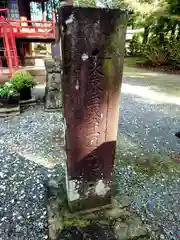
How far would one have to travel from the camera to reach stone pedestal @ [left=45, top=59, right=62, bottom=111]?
13.3 ft

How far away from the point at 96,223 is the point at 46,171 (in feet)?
3.43

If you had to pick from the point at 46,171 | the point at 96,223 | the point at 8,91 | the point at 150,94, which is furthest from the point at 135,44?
the point at 96,223

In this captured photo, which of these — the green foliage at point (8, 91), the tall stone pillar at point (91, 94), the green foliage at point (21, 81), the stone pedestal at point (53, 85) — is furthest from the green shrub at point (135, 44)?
the tall stone pillar at point (91, 94)

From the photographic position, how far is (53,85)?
4152 mm

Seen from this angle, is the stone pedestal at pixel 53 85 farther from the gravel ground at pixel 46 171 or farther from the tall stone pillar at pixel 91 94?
the tall stone pillar at pixel 91 94

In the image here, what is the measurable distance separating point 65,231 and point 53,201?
34 centimetres

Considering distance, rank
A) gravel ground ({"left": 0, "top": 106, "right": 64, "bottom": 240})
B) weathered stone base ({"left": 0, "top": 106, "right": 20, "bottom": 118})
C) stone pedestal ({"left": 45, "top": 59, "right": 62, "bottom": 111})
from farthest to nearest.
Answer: stone pedestal ({"left": 45, "top": 59, "right": 62, "bottom": 111})
weathered stone base ({"left": 0, "top": 106, "right": 20, "bottom": 118})
gravel ground ({"left": 0, "top": 106, "right": 64, "bottom": 240})

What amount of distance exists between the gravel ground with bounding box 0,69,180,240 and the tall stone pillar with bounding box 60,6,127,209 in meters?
0.55

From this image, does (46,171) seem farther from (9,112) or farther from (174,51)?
(174,51)

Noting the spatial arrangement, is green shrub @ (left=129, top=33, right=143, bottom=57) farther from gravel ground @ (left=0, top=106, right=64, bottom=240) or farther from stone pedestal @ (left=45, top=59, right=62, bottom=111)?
gravel ground @ (left=0, top=106, right=64, bottom=240)

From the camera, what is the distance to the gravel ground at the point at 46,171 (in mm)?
1663

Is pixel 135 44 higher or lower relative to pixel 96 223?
higher

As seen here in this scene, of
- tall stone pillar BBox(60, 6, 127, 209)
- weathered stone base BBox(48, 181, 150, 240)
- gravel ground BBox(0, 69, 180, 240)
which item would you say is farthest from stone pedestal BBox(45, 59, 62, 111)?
tall stone pillar BBox(60, 6, 127, 209)

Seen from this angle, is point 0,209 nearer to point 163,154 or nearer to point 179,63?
point 163,154
